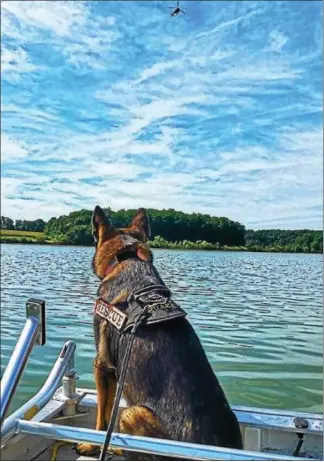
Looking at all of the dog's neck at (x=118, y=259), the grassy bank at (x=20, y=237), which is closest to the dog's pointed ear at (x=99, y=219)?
the dog's neck at (x=118, y=259)

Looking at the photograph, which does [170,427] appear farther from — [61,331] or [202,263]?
[202,263]

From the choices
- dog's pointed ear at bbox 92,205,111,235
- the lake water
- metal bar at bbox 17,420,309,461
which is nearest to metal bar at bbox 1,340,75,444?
metal bar at bbox 17,420,309,461

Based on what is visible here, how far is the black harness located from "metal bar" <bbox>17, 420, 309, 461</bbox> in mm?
275

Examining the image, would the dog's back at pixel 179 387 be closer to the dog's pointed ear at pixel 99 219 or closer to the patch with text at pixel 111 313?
the patch with text at pixel 111 313

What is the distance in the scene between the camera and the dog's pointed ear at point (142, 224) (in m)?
1.64

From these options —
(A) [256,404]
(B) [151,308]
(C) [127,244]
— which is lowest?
(A) [256,404]

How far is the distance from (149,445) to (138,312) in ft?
1.58

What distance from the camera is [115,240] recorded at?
1.58 metres

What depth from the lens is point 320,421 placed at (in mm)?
1348

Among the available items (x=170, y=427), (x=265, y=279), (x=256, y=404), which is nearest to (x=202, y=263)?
(x=265, y=279)

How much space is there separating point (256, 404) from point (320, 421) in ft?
6.41

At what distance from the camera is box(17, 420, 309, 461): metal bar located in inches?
30.8

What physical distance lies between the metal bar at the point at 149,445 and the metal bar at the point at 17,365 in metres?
0.13

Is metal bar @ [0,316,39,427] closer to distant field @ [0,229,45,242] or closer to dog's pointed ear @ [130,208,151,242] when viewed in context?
dog's pointed ear @ [130,208,151,242]
